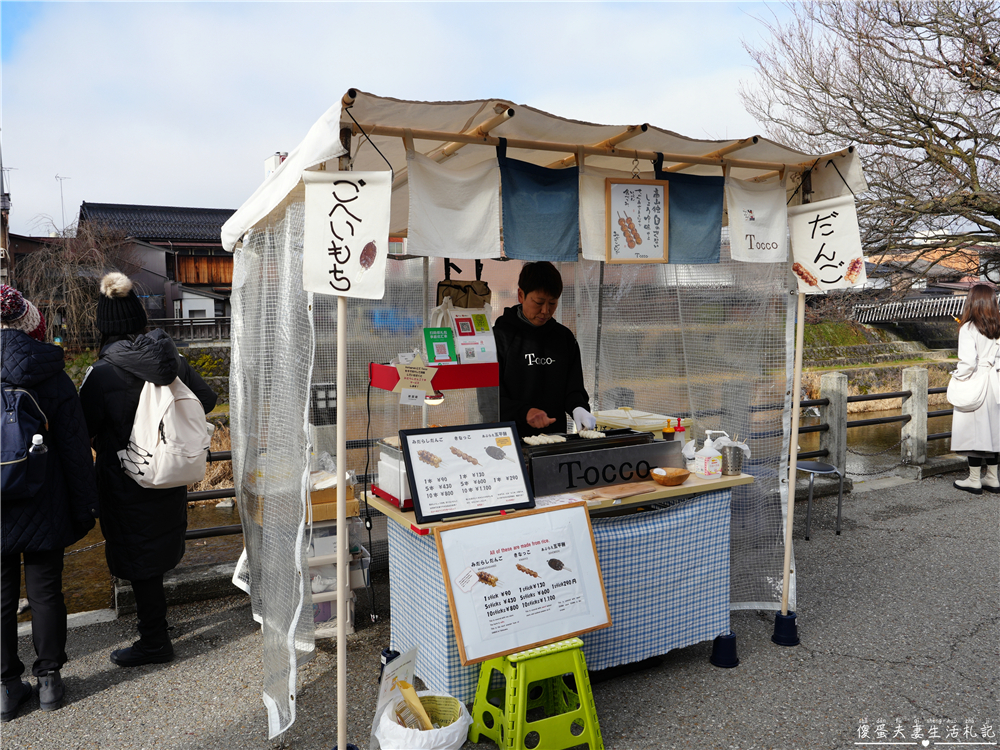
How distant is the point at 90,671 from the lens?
3.49m

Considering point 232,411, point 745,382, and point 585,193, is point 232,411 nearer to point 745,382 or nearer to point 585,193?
point 585,193

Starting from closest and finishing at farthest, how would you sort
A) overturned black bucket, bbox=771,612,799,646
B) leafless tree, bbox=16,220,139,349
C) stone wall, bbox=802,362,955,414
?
overturned black bucket, bbox=771,612,799,646
leafless tree, bbox=16,220,139,349
stone wall, bbox=802,362,955,414

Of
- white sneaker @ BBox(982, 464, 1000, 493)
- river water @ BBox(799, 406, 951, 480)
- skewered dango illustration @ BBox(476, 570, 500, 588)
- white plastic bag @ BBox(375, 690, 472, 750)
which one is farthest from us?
river water @ BBox(799, 406, 951, 480)

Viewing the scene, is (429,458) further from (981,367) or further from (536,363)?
(981,367)

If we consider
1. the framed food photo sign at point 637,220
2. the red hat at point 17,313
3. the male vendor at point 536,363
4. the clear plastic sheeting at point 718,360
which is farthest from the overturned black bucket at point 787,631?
the red hat at point 17,313

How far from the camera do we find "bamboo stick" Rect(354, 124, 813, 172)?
9.83 ft

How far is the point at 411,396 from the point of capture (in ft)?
12.2

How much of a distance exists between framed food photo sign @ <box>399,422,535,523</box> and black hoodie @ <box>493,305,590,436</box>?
3.42 ft

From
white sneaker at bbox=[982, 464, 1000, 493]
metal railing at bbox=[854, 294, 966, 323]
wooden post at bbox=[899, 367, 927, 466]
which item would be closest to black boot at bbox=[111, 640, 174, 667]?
white sneaker at bbox=[982, 464, 1000, 493]

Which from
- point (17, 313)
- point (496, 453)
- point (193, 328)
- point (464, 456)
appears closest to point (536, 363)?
point (496, 453)

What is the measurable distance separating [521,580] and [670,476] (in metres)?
1.04

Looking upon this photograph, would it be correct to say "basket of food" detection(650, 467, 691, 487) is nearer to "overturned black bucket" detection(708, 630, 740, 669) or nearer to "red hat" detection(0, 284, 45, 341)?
"overturned black bucket" detection(708, 630, 740, 669)

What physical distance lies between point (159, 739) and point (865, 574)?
4.53 metres

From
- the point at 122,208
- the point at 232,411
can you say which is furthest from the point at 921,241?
the point at 122,208
